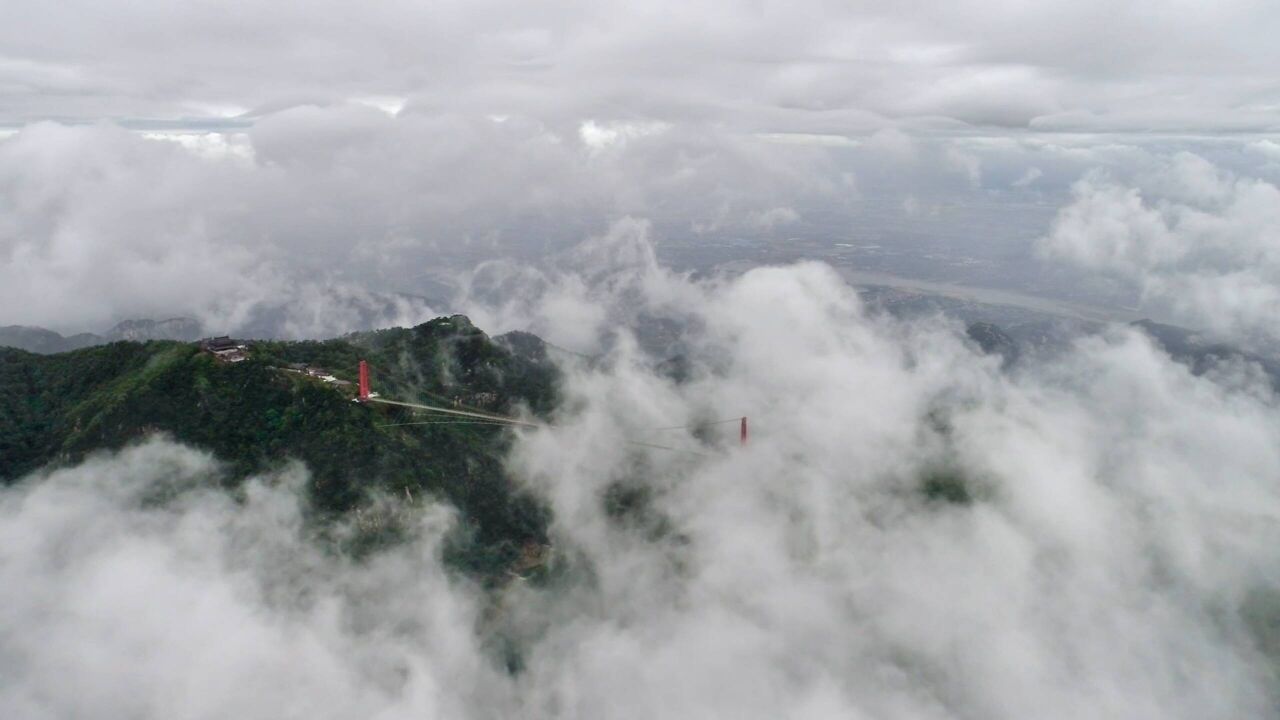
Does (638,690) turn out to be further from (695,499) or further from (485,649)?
(695,499)

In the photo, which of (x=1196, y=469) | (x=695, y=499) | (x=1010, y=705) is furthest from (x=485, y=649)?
(x=1196, y=469)

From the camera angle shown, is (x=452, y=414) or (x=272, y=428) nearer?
(x=272, y=428)

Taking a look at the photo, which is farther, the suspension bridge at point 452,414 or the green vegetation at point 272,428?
the suspension bridge at point 452,414

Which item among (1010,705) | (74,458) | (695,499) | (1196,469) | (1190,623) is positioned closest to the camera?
(74,458)

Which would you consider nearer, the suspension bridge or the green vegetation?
the green vegetation

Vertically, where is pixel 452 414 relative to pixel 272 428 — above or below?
below

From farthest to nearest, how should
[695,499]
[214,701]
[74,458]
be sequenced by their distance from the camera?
1. [695,499]
2. [74,458]
3. [214,701]

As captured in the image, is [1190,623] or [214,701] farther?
[1190,623]

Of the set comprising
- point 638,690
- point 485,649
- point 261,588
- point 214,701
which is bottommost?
point 638,690
